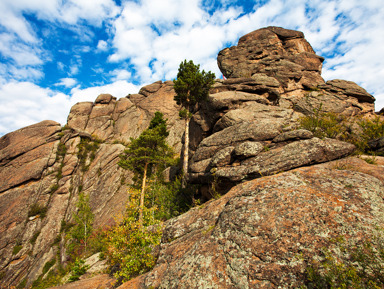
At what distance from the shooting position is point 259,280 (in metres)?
4.34

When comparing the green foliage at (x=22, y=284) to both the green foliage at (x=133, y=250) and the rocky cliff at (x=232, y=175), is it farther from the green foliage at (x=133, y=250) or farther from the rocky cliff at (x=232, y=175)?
the green foliage at (x=133, y=250)

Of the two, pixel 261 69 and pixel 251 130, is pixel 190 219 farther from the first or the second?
pixel 261 69

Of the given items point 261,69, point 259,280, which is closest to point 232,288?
point 259,280

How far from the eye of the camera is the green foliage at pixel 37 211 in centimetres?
3055

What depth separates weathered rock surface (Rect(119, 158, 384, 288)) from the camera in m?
4.54

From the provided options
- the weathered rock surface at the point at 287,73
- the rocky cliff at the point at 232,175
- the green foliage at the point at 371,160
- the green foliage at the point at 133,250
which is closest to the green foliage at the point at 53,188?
the rocky cliff at the point at 232,175

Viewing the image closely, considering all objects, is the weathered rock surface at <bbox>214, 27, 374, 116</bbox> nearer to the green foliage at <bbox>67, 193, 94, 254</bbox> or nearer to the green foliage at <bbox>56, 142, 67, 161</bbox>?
the green foliage at <bbox>67, 193, 94, 254</bbox>

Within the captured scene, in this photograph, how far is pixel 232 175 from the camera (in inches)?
370

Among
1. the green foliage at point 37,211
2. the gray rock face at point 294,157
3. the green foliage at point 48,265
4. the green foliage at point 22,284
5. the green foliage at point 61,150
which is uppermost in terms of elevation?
the green foliage at point 61,150

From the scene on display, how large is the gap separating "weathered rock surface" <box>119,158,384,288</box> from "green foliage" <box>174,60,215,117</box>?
17327 mm

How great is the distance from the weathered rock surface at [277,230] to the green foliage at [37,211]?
1376 inches

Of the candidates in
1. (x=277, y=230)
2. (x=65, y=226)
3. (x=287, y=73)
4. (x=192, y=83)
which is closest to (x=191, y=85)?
(x=192, y=83)

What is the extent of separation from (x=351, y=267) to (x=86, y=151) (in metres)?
45.9

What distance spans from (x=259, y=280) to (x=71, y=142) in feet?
153
